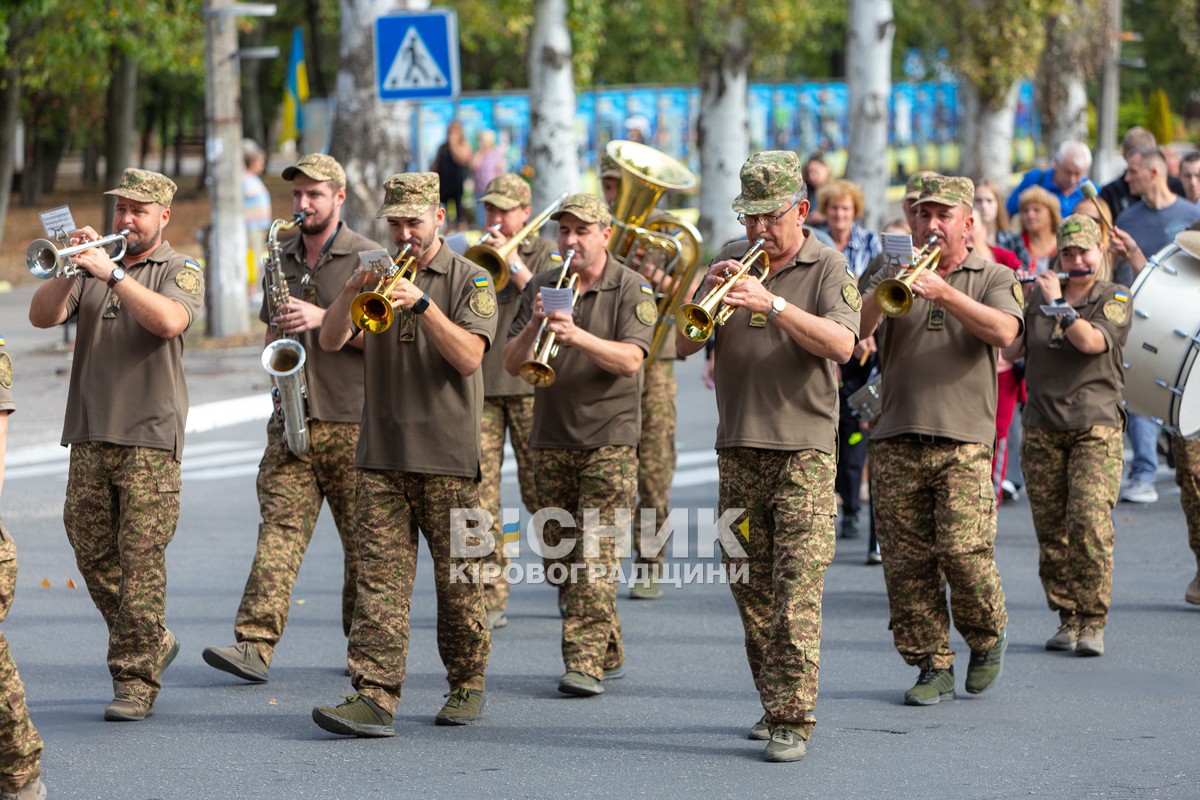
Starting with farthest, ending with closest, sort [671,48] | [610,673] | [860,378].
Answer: [671,48] → [860,378] → [610,673]

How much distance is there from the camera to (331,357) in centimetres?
771

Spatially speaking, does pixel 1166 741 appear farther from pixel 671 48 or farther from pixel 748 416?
pixel 671 48

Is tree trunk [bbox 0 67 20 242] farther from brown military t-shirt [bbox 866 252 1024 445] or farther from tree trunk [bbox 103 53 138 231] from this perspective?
brown military t-shirt [bbox 866 252 1024 445]

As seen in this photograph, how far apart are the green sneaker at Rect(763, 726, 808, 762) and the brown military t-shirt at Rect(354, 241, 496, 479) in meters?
1.48

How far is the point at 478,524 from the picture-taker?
7.11m

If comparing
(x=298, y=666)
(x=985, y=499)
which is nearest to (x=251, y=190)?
(x=298, y=666)

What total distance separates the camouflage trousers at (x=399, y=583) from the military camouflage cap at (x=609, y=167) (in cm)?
262

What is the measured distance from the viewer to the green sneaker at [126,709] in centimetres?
695

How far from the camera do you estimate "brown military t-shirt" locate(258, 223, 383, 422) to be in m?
7.68

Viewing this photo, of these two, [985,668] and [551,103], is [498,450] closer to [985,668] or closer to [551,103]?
[985,668]

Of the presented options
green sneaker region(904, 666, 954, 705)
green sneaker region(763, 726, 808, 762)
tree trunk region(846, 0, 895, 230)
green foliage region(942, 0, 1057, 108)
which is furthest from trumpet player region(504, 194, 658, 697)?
green foliage region(942, 0, 1057, 108)

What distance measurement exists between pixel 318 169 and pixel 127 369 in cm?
123

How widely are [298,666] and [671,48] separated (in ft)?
117

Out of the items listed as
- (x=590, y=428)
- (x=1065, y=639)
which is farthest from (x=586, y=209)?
(x=1065, y=639)
